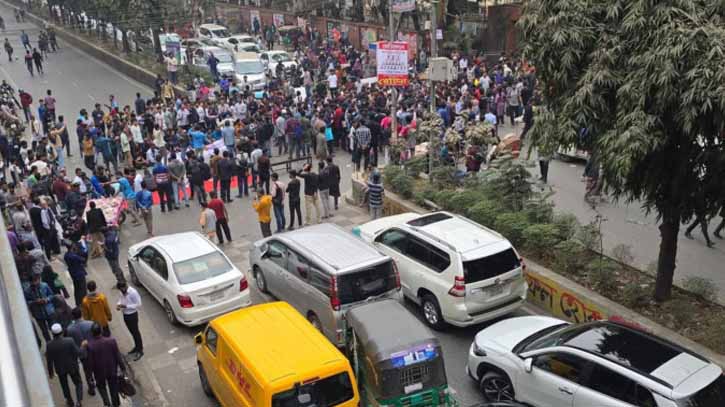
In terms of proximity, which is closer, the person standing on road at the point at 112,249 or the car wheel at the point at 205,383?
the car wheel at the point at 205,383

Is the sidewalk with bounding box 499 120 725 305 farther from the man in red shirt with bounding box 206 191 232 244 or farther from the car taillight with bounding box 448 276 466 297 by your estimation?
the man in red shirt with bounding box 206 191 232 244

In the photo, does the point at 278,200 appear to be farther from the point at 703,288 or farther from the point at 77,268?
the point at 703,288

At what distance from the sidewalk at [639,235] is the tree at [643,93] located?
2.48 metres

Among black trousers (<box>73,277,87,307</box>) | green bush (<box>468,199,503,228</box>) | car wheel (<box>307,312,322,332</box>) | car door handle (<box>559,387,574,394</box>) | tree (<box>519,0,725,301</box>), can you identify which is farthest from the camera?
green bush (<box>468,199,503,228</box>)

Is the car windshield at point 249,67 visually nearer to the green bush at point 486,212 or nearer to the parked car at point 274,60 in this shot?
the parked car at point 274,60

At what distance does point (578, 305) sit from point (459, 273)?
223cm

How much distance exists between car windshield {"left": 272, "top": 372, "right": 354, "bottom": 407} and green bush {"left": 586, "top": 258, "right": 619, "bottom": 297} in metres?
5.59

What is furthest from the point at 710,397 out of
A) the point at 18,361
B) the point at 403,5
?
the point at 403,5

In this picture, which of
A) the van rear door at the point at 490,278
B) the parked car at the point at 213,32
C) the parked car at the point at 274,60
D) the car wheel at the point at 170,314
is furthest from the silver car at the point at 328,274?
the parked car at the point at 213,32

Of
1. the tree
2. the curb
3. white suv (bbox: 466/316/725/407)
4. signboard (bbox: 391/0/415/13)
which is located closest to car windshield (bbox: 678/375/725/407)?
white suv (bbox: 466/316/725/407)

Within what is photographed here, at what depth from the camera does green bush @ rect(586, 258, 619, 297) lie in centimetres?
1205

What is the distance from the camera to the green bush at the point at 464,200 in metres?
15.5

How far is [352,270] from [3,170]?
48.1 feet

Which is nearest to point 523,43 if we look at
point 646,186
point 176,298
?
point 646,186
